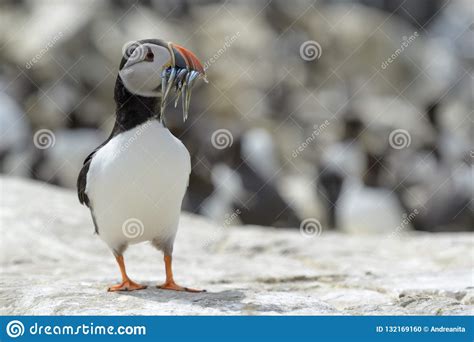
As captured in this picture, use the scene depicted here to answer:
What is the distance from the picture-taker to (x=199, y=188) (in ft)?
54.0

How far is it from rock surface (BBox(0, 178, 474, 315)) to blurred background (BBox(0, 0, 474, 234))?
613 centimetres

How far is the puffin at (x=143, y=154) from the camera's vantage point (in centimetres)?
483

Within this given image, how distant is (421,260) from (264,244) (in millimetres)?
1771

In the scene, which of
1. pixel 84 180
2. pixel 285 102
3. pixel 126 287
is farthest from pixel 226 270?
pixel 285 102

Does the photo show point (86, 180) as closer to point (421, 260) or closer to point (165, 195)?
point (165, 195)

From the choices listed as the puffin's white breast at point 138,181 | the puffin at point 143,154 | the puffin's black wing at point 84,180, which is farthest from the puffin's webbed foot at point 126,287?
the puffin's black wing at point 84,180

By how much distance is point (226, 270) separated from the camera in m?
7.21

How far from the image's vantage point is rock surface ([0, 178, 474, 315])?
4844 millimetres

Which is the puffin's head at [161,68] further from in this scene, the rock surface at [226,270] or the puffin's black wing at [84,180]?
the rock surface at [226,270]

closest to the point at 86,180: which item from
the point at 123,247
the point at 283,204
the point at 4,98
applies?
the point at 123,247

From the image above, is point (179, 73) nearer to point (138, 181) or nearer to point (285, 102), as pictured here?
point (138, 181)

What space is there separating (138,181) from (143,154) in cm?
18

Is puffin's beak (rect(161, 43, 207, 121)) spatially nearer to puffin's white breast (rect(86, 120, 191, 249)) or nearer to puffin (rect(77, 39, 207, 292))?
puffin (rect(77, 39, 207, 292))

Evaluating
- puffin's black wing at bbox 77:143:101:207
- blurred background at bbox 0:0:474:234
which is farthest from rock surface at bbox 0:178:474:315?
blurred background at bbox 0:0:474:234
